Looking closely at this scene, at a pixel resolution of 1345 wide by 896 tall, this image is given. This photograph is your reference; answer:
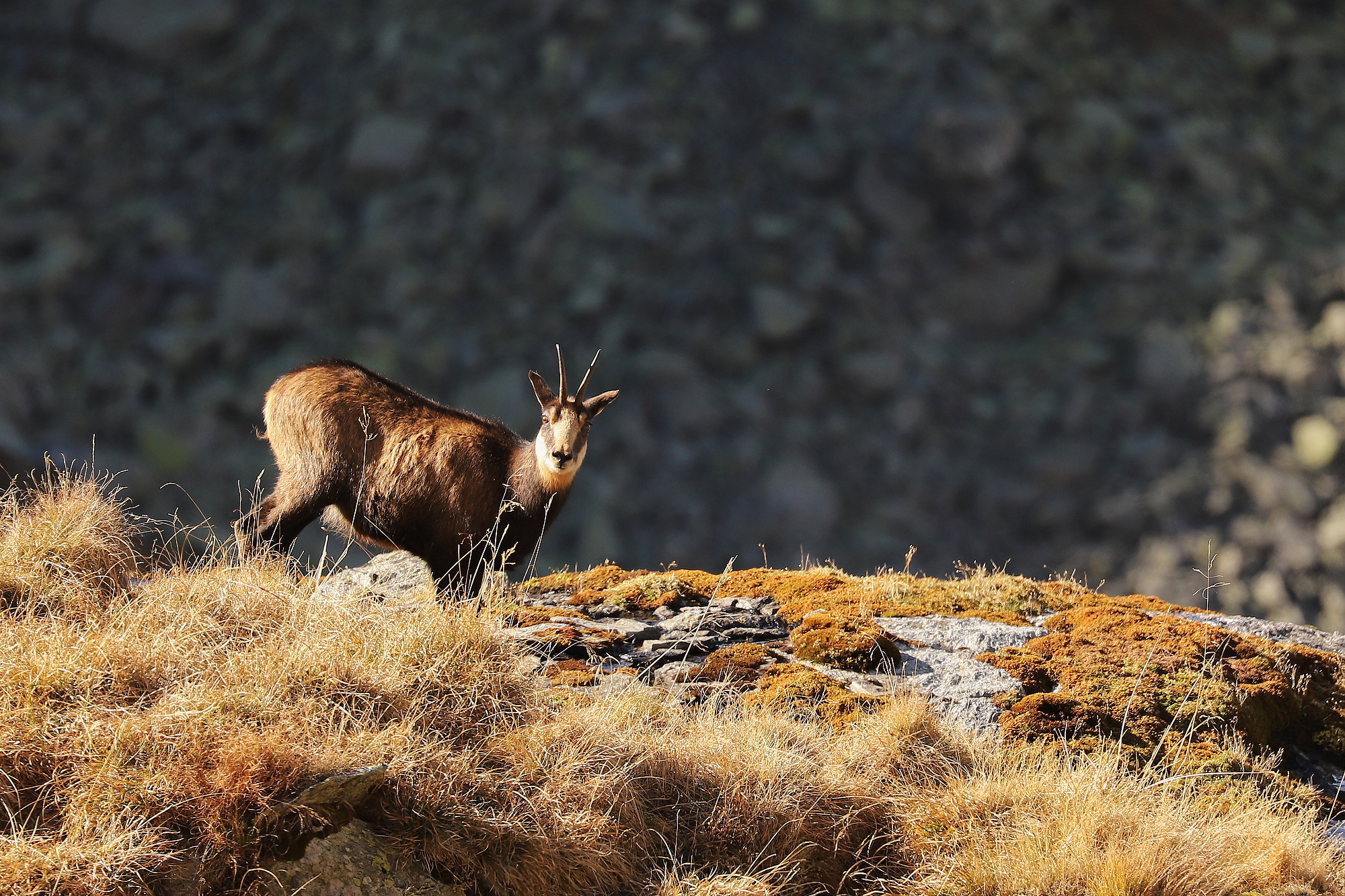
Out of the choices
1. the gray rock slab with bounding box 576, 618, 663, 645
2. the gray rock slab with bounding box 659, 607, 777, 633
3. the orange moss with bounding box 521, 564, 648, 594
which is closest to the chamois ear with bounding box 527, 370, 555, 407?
the orange moss with bounding box 521, 564, 648, 594

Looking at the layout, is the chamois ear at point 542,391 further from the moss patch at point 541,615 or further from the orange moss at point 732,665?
the orange moss at point 732,665

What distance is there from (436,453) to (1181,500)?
38.6 meters

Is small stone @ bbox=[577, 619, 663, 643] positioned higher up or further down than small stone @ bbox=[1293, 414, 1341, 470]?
higher up

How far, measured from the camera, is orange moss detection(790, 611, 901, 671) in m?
6.43

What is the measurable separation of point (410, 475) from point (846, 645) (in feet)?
9.52

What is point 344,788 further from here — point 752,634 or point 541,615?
point 752,634

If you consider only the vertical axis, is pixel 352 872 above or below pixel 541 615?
above

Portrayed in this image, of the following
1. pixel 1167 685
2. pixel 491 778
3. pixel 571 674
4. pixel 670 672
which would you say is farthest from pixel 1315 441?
pixel 491 778

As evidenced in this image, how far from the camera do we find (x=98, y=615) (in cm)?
538

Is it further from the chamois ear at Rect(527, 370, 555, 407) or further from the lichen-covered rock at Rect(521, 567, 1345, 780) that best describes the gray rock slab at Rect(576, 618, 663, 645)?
the chamois ear at Rect(527, 370, 555, 407)

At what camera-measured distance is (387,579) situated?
7.98 m

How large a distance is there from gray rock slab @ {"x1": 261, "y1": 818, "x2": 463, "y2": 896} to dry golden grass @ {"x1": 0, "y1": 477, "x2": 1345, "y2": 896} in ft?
0.24

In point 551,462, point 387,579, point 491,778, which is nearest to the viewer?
point 491,778

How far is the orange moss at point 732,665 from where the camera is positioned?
20.3 feet
